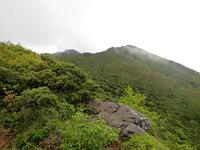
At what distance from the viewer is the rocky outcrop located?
6.08 meters

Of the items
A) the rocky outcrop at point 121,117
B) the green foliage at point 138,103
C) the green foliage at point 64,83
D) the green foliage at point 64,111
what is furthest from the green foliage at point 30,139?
the green foliage at point 138,103

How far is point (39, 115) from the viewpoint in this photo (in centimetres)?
508

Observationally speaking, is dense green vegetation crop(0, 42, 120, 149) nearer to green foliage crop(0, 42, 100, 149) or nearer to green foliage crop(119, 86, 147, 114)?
green foliage crop(0, 42, 100, 149)

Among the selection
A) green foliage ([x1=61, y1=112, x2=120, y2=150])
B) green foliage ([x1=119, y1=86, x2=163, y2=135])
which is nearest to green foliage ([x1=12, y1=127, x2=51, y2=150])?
green foliage ([x1=61, y1=112, x2=120, y2=150])

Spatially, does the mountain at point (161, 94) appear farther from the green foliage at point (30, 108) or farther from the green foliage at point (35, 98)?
the green foliage at point (30, 108)

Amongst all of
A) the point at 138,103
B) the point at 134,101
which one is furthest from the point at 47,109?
the point at 138,103

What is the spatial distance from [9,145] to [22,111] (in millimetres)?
1490

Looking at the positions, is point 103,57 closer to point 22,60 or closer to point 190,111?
point 190,111

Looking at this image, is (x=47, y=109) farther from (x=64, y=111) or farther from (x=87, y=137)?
(x=87, y=137)

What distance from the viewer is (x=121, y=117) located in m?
7.31

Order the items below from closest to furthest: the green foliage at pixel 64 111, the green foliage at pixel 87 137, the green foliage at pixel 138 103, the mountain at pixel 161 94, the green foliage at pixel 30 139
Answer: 1. the green foliage at pixel 87 137
2. the green foliage at pixel 30 139
3. the green foliage at pixel 64 111
4. the green foliage at pixel 138 103
5. the mountain at pixel 161 94

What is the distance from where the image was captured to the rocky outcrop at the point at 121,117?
19.9ft

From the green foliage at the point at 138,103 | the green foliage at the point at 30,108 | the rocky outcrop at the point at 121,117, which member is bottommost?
the green foliage at the point at 138,103

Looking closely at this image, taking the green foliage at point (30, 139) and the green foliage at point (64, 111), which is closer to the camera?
the green foliage at point (30, 139)
